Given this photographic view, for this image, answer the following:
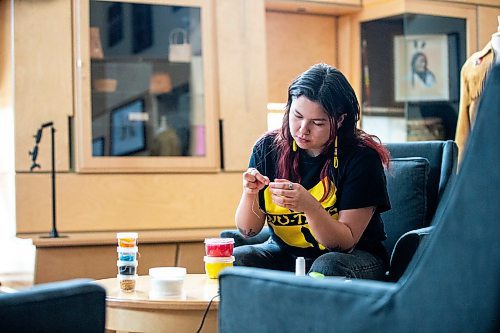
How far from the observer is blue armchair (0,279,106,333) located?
1.24 m

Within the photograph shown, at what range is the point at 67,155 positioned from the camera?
12.2 feet

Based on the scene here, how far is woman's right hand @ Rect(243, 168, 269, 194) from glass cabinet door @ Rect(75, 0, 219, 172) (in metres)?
1.53

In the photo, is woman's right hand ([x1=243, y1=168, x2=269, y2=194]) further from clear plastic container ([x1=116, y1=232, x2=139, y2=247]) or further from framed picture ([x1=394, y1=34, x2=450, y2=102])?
framed picture ([x1=394, y1=34, x2=450, y2=102])

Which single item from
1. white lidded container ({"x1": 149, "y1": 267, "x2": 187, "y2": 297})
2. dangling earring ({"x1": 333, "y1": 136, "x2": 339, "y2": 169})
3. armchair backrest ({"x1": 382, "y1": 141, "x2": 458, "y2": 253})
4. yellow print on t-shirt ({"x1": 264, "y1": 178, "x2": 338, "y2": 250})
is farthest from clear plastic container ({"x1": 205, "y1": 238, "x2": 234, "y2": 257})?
armchair backrest ({"x1": 382, "y1": 141, "x2": 458, "y2": 253})

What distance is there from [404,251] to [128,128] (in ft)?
6.05

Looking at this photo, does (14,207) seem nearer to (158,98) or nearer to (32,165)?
(32,165)

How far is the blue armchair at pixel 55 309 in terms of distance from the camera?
1243mm

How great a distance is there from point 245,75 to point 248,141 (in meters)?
0.32

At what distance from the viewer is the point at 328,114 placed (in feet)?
7.88

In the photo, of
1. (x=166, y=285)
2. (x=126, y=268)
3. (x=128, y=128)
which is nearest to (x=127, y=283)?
(x=126, y=268)

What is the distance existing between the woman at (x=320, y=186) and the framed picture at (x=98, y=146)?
1405mm

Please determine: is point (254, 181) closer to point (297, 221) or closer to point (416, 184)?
point (297, 221)

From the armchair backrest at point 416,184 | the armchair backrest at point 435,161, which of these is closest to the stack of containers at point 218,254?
the armchair backrest at point 416,184

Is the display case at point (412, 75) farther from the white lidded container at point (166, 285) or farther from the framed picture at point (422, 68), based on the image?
the white lidded container at point (166, 285)
